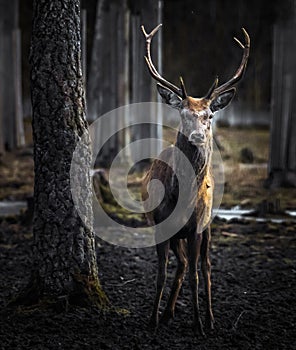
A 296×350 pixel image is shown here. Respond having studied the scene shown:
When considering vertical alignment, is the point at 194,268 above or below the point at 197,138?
below

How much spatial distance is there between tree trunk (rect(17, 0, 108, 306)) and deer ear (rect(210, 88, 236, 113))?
3.12 ft

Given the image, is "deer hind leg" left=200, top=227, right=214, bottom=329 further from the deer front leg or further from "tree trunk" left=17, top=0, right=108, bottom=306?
"tree trunk" left=17, top=0, right=108, bottom=306

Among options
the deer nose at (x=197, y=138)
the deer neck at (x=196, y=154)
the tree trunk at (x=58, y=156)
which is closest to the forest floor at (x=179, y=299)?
the tree trunk at (x=58, y=156)

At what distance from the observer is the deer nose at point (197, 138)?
15.1 feet

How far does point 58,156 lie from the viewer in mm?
5109

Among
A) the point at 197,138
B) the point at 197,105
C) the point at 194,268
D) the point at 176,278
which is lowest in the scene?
the point at 176,278

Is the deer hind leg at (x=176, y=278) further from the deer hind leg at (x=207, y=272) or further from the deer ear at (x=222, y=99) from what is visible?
the deer ear at (x=222, y=99)

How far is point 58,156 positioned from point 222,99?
1.19m

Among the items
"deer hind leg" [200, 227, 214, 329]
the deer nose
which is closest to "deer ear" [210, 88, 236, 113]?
the deer nose

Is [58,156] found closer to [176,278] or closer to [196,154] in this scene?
[196,154]

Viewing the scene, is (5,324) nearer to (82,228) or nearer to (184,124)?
(82,228)

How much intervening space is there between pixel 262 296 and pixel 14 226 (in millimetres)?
3519

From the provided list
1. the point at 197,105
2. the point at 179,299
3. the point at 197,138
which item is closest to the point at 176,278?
the point at 179,299

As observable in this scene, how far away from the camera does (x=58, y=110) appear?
16.7 feet
